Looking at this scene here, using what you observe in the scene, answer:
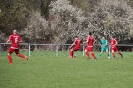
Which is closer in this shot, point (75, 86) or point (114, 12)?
point (75, 86)

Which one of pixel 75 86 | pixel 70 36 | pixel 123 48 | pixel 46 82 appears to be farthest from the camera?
pixel 70 36

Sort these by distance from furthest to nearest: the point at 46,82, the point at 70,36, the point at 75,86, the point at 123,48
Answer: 1. the point at 70,36
2. the point at 123,48
3. the point at 46,82
4. the point at 75,86

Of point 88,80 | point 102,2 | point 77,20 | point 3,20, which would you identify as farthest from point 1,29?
point 88,80

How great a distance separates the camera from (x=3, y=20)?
53.4 metres

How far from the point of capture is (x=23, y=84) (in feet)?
44.4

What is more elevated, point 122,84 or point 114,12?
point 114,12

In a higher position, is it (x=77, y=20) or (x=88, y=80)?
(x=77, y=20)

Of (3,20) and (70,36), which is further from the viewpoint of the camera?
(70,36)

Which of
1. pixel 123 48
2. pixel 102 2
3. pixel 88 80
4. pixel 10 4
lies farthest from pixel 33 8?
pixel 88 80

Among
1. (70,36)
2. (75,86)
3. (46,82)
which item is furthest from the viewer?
(70,36)

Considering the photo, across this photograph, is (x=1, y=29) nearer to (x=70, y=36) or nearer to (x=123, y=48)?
Answer: (x=70, y=36)

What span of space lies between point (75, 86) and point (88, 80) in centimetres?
189

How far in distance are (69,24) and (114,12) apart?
278 inches

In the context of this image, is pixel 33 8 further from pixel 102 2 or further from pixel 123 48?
pixel 123 48
